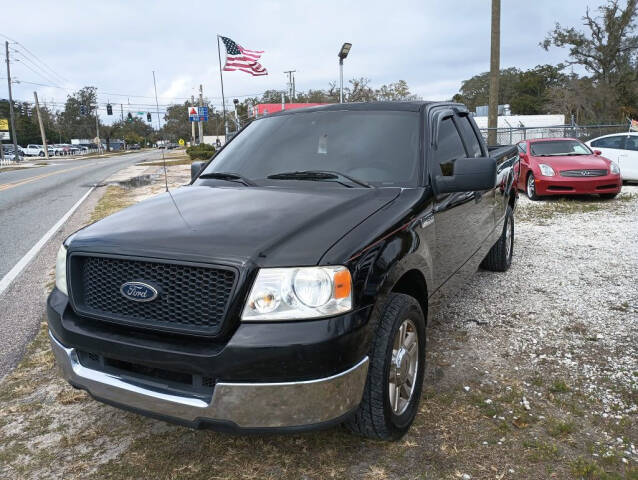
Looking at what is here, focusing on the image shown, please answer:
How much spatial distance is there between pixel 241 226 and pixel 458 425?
Result: 1611 mm

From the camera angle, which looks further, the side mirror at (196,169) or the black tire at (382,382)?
the side mirror at (196,169)

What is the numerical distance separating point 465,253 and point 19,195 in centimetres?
1560

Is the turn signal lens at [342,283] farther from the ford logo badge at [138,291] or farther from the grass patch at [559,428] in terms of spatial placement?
the grass patch at [559,428]

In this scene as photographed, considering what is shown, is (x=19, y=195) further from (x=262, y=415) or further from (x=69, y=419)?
(x=262, y=415)

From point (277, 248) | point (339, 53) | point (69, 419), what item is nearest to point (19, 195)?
point (339, 53)

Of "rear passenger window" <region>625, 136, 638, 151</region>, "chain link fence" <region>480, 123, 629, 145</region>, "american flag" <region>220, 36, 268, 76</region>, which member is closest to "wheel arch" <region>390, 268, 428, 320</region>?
"rear passenger window" <region>625, 136, 638, 151</region>

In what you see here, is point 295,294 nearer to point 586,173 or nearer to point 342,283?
point 342,283

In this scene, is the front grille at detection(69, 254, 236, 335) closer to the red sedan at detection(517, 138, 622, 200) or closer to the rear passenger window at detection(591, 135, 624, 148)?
the red sedan at detection(517, 138, 622, 200)

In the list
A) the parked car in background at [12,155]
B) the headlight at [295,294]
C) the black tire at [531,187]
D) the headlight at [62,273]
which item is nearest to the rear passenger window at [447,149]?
the headlight at [295,294]

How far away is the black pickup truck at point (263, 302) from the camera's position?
215 centimetres

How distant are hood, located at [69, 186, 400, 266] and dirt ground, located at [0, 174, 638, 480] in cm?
107

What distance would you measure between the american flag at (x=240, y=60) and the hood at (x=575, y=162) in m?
22.4

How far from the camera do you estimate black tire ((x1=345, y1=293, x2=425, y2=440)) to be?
2418mm

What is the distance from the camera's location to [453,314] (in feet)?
15.3
